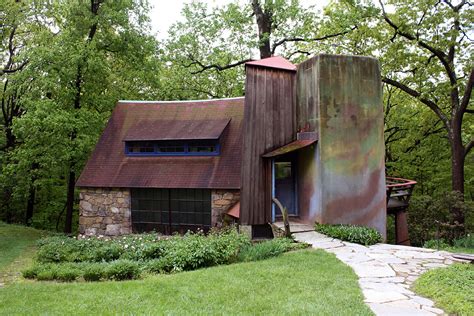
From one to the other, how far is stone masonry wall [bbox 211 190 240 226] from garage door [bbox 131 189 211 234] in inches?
8.3

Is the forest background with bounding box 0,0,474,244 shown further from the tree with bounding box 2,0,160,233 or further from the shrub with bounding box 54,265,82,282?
the shrub with bounding box 54,265,82,282

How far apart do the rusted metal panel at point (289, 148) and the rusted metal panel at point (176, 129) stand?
2.79m

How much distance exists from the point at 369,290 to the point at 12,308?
5661mm

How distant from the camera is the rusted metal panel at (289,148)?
1141 cm

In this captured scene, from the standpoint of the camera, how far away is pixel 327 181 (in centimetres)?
1129

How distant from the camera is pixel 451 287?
20.0ft

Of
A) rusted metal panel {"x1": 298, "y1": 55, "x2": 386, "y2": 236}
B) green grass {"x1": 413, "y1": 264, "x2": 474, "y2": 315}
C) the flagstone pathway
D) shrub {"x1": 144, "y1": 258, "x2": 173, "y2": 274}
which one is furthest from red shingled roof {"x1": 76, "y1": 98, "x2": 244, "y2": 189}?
green grass {"x1": 413, "y1": 264, "x2": 474, "y2": 315}

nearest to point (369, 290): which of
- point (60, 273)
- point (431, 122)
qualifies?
point (60, 273)

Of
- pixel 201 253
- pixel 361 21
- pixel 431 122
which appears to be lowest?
pixel 201 253

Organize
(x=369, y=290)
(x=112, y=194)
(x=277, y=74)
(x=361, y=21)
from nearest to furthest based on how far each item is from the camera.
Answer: (x=369, y=290)
(x=277, y=74)
(x=112, y=194)
(x=361, y=21)

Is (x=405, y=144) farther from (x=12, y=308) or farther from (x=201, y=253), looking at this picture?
Result: (x=12, y=308)

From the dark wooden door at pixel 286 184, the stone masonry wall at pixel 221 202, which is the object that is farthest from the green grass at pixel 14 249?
the dark wooden door at pixel 286 184

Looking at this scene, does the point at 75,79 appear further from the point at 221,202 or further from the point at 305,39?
the point at 305,39

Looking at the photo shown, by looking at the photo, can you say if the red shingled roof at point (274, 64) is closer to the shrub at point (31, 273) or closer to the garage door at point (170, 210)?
the garage door at point (170, 210)
